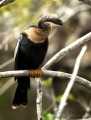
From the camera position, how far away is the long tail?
11.3 feet

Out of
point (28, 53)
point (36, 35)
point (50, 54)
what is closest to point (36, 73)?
point (28, 53)

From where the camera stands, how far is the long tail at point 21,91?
3.44 m

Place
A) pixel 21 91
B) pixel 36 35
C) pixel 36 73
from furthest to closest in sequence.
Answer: pixel 21 91, pixel 36 35, pixel 36 73

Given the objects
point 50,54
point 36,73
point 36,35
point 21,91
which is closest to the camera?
point 36,73

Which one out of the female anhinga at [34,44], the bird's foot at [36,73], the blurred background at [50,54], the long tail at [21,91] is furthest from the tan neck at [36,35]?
the blurred background at [50,54]

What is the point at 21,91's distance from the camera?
3.48 metres

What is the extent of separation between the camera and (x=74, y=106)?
688 cm

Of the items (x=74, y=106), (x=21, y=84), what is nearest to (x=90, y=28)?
(x=74, y=106)

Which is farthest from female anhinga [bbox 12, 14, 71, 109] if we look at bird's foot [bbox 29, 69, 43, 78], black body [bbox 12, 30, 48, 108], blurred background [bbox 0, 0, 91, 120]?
blurred background [bbox 0, 0, 91, 120]

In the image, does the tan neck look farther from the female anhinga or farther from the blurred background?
the blurred background

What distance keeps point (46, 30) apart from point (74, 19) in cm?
536

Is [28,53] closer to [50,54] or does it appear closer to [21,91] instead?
[21,91]

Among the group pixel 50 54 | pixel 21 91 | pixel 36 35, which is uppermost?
pixel 36 35

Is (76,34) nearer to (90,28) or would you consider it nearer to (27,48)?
(90,28)
